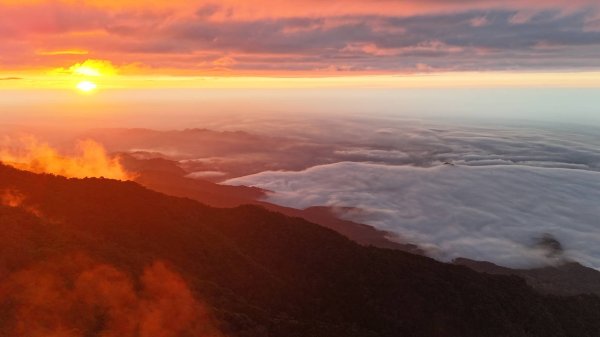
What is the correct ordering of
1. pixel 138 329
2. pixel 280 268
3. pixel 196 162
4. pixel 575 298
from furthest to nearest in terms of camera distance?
1. pixel 196 162
2. pixel 575 298
3. pixel 280 268
4. pixel 138 329

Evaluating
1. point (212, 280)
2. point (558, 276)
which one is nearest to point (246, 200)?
point (558, 276)

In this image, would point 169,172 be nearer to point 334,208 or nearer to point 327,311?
point 334,208

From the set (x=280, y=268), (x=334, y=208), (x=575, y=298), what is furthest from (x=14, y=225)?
(x=334, y=208)

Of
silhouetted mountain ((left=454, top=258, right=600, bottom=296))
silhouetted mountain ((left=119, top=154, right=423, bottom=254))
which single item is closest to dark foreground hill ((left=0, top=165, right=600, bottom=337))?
silhouetted mountain ((left=454, top=258, right=600, bottom=296))

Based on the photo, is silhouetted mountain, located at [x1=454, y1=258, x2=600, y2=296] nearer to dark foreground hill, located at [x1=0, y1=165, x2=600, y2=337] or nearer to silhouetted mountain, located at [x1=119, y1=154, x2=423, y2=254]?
silhouetted mountain, located at [x1=119, y1=154, x2=423, y2=254]

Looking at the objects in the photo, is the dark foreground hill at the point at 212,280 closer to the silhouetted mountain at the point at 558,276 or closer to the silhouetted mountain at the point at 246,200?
the silhouetted mountain at the point at 558,276

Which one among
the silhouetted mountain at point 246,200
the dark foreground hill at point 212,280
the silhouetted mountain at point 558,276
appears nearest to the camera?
the dark foreground hill at point 212,280

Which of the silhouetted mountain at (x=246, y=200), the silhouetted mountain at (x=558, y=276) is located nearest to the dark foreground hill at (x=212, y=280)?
the silhouetted mountain at (x=558, y=276)

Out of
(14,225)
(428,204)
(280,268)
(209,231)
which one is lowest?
(428,204)
